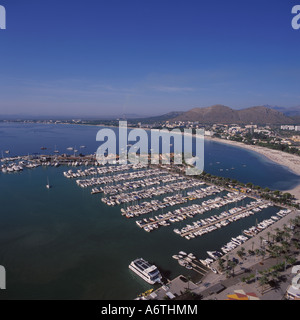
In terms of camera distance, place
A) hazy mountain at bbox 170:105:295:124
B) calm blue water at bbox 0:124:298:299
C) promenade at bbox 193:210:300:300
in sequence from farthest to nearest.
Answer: hazy mountain at bbox 170:105:295:124 < calm blue water at bbox 0:124:298:299 < promenade at bbox 193:210:300:300

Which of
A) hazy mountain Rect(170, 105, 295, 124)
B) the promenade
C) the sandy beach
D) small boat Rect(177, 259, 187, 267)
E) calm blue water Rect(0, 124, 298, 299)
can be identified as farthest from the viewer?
hazy mountain Rect(170, 105, 295, 124)

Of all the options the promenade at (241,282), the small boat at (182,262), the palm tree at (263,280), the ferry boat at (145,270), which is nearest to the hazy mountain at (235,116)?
the promenade at (241,282)

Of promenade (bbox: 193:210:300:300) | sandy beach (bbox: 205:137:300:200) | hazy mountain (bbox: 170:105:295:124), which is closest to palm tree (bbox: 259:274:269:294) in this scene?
promenade (bbox: 193:210:300:300)

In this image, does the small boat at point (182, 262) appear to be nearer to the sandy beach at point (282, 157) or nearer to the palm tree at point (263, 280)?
the palm tree at point (263, 280)

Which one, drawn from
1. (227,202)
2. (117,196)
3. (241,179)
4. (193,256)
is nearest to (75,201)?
(117,196)
